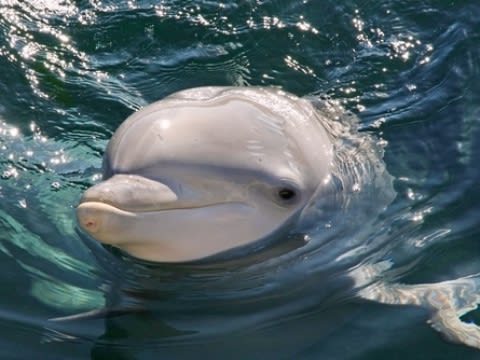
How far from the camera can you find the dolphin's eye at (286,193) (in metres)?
5.83

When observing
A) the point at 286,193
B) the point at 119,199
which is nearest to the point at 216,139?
the point at 286,193

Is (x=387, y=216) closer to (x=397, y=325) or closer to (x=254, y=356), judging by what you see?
(x=397, y=325)

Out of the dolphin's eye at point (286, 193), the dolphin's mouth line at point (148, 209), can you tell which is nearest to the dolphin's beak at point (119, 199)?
the dolphin's mouth line at point (148, 209)

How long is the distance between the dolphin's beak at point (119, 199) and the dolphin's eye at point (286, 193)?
0.84 metres

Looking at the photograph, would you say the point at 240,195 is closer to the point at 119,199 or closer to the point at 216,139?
the point at 216,139

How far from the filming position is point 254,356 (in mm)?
5277

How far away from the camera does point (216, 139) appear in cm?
562

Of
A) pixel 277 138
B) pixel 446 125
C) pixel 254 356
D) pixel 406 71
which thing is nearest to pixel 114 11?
pixel 406 71

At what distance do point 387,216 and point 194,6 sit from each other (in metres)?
4.48

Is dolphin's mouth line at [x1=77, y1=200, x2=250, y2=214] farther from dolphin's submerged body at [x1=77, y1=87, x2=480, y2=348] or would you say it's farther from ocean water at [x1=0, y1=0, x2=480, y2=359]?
ocean water at [x1=0, y1=0, x2=480, y2=359]

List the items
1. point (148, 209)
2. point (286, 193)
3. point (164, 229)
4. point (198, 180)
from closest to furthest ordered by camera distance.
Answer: point (148, 209) → point (164, 229) → point (198, 180) → point (286, 193)

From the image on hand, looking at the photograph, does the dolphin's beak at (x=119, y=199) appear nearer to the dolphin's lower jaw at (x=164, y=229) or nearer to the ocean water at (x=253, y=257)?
the dolphin's lower jaw at (x=164, y=229)

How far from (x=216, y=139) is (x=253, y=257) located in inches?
34.8

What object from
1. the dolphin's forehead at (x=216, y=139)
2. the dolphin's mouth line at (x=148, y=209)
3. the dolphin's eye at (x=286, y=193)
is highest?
the dolphin's forehead at (x=216, y=139)
